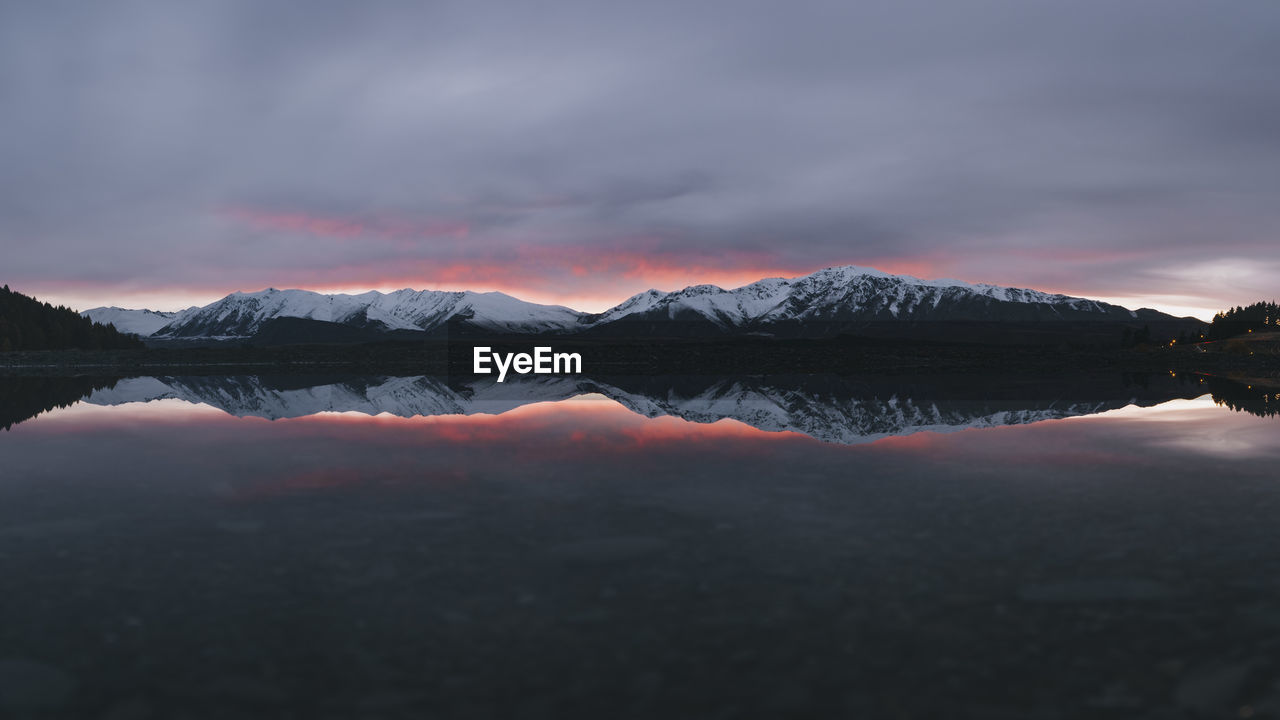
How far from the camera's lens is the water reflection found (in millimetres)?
33375

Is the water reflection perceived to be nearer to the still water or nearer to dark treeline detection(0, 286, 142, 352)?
the still water

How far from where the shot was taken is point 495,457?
22.9 m

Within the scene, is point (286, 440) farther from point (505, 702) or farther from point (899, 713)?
point (899, 713)

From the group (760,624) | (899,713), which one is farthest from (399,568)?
(899,713)

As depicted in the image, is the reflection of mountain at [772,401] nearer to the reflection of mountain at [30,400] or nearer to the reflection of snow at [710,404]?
the reflection of snow at [710,404]

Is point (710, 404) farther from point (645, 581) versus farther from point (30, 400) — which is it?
point (30, 400)

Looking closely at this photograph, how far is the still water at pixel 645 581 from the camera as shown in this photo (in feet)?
25.1

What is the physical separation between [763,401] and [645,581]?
1414 inches

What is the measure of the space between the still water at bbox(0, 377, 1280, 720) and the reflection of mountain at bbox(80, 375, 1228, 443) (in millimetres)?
9046

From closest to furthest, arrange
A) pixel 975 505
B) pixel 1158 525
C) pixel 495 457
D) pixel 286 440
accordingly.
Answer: pixel 1158 525, pixel 975 505, pixel 495 457, pixel 286 440

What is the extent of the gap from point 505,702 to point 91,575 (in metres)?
7.80

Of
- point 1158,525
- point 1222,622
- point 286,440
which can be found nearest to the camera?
point 1222,622

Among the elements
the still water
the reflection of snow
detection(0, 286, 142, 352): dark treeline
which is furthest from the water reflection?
detection(0, 286, 142, 352): dark treeline

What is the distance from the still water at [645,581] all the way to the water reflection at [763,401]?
8.53 m
